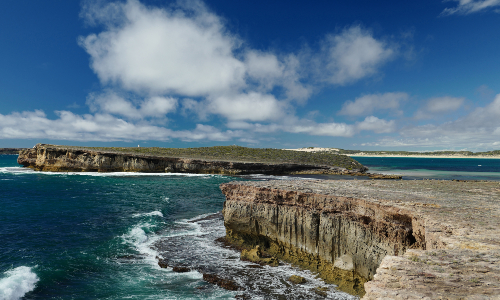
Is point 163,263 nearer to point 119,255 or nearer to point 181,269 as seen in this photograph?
point 181,269

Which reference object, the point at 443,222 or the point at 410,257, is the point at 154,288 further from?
the point at 443,222

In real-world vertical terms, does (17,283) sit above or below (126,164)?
below

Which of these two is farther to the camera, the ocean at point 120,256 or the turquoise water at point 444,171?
the turquoise water at point 444,171

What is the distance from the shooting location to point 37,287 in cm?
1076

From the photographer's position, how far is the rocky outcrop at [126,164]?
59328 millimetres

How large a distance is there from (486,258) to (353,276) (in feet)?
22.1

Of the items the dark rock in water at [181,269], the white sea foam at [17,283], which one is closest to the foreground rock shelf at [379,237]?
the dark rock in water at [181,269]

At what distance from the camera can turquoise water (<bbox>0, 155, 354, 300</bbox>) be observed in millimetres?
10750

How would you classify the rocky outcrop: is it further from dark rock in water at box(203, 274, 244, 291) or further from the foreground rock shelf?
dark rock in water at box(203, 274, 244, 291)

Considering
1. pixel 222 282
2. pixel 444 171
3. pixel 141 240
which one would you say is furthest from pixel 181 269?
pixel 444 171

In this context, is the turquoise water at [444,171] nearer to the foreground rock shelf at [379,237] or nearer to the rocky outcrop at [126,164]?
the rocky outcrop at [126,164]

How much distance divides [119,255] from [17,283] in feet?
13.9

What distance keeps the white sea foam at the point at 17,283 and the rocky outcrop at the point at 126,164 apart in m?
50.1

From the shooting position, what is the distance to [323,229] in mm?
12773
